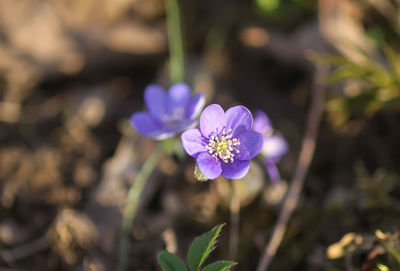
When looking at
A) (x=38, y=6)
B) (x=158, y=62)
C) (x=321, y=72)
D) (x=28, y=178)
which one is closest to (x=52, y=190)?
(x=28, y=178)

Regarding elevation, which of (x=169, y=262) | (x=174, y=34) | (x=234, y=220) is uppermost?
(x=174, y=34)

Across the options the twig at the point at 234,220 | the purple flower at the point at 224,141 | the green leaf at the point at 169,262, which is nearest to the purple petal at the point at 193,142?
the purple flower at the point at 224,141

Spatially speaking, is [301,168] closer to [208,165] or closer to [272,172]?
[272,172]

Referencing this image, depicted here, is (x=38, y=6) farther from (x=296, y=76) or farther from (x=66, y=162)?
(x=296, y=76)

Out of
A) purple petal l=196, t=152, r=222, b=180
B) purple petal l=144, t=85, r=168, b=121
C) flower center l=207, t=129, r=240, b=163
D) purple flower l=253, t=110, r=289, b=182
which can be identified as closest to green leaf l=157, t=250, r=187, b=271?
purple petal l=196, t=152, r=222, b=180

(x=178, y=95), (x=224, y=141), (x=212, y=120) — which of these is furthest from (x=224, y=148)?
(x=178, y=95)

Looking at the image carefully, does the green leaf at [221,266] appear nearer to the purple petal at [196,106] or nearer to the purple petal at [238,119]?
the purple petal at [238,119]
